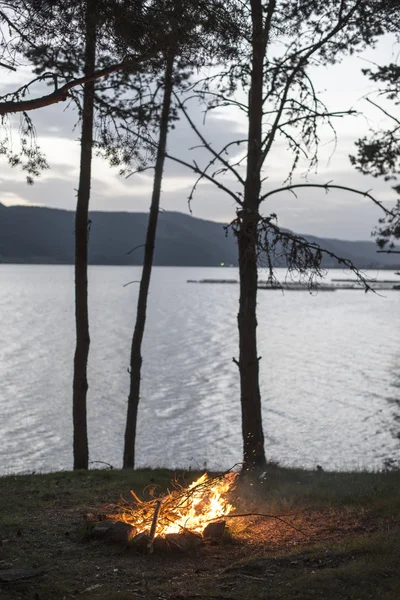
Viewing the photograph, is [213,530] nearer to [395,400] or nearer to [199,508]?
[199,508]

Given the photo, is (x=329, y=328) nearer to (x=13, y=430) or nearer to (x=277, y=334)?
(x=277, y=334)

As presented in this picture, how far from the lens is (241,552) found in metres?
7.66

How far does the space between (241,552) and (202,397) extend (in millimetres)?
30612

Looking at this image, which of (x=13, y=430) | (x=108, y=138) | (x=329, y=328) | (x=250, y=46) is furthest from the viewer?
(x=329, y=328)

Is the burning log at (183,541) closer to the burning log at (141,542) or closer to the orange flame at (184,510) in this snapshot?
the orange flame at (184,510)

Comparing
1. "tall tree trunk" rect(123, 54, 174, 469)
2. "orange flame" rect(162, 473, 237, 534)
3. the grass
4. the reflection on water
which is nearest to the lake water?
the reflection on water

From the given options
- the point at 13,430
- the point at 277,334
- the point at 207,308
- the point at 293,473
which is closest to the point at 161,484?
the point at 293,473

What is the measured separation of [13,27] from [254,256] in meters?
5.17

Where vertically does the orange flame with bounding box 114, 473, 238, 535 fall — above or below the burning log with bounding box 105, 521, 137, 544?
above

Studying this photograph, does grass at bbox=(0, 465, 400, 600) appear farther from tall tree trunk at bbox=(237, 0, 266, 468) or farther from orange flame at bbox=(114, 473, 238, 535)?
tall tree trunk at bbox=(237, 0, 266, 468)

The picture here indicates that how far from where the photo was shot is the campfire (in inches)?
297

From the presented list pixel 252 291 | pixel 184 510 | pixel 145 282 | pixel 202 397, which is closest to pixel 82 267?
pixel 145 282

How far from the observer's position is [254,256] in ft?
37.4

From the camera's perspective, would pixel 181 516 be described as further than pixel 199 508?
No
